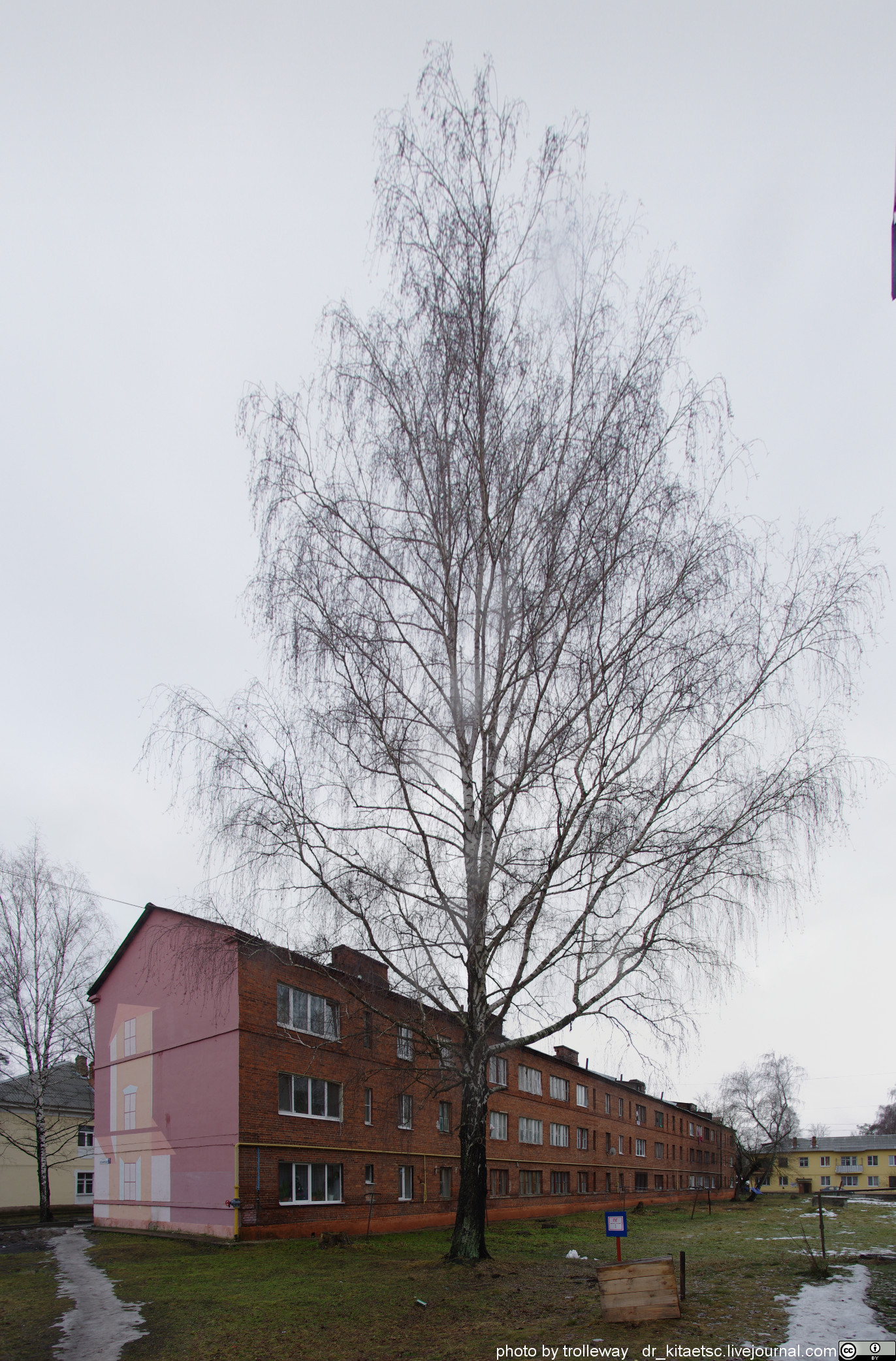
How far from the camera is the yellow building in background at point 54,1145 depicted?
1396 inches

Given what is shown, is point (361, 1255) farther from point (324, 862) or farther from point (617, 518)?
point (617, 518)

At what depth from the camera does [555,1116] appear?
43062 mm

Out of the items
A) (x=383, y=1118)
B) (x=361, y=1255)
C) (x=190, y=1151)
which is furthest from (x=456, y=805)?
(x=383, y=1118)

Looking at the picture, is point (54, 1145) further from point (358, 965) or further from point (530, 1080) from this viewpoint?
point (358, 965)

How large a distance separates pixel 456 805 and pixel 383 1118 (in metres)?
16.7

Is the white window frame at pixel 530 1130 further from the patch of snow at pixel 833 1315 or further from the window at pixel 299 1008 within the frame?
the patch of snow at pixel 833 1315

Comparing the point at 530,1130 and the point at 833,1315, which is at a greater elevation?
the point at 833,1315

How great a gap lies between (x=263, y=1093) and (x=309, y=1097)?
242 centimetres

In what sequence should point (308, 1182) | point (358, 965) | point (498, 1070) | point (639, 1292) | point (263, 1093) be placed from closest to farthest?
1. point (639, 1292)
2. point (358, 965)
3. point (263, 1093)
4. point (308, 1182)
5. point (498, 1070)

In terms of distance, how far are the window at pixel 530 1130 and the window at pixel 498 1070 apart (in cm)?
314

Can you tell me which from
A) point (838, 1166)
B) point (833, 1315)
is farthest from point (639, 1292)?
point (838, 1166)

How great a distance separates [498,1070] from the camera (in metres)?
36.7

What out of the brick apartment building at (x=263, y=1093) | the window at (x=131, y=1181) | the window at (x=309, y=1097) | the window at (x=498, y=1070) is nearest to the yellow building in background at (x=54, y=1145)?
the window at (x=131, y=1181)

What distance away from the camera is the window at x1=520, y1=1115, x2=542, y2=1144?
38625 millimetres
